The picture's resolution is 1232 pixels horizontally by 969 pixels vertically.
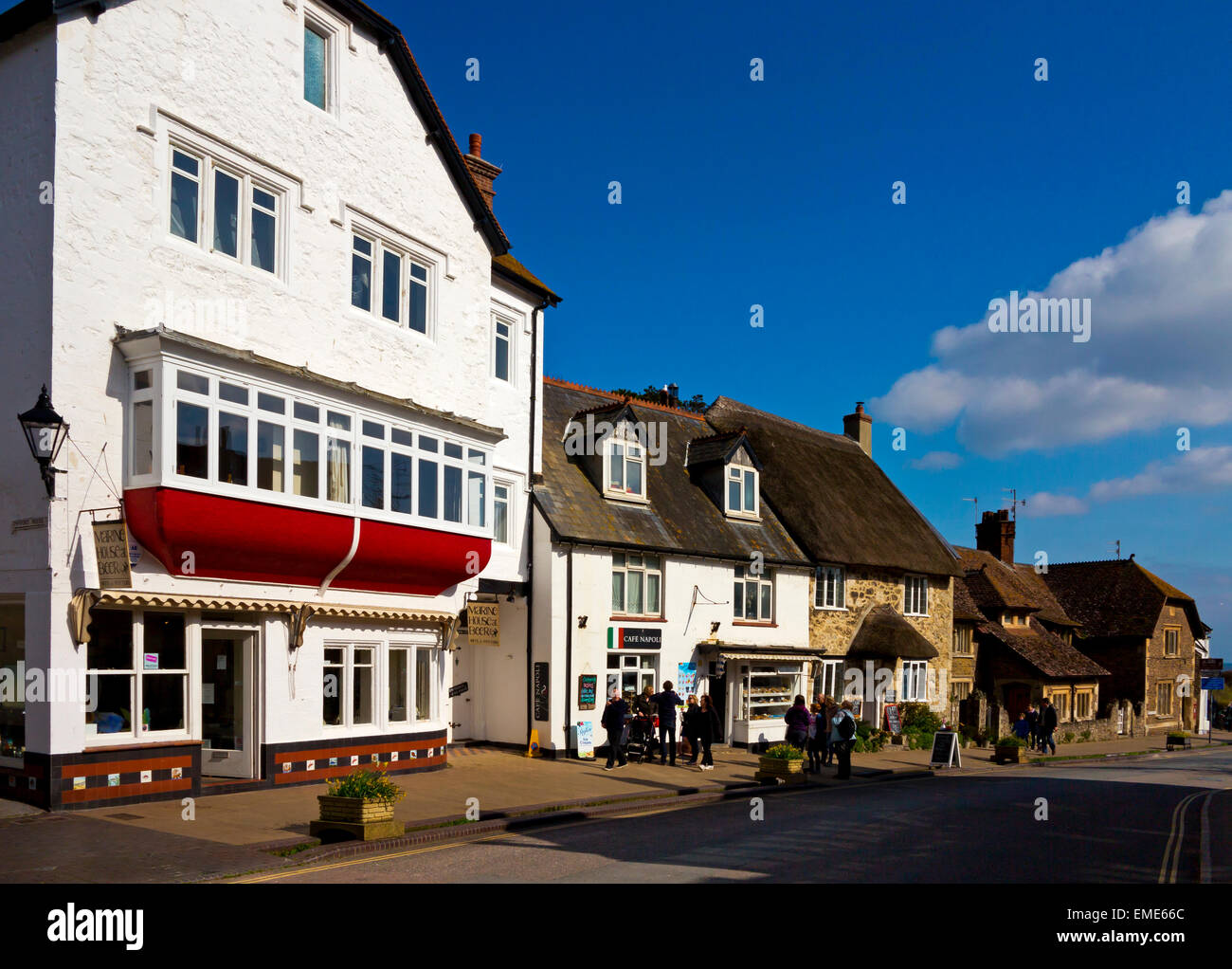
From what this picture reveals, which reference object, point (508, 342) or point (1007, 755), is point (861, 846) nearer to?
point (508, 342)

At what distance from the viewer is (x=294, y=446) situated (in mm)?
16875

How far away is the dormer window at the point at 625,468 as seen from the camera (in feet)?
87.7

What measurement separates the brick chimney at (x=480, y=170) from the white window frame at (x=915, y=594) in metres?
19.3

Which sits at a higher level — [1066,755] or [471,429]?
[471,429]

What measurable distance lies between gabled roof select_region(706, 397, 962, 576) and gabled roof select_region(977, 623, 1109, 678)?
33.9 ft

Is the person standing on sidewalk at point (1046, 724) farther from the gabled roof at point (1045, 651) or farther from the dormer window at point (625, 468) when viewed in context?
the dormer window at point (625, 468)

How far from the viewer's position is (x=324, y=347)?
18.3m

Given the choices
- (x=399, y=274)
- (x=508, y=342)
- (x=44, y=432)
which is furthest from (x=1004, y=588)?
(x=44, y=432)

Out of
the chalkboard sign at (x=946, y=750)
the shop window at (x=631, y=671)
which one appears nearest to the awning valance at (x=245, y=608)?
the shop window at (x=631, y=671)

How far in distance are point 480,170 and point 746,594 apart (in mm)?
13054

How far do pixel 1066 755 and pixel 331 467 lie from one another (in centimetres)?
2745

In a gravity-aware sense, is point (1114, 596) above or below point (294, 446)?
below

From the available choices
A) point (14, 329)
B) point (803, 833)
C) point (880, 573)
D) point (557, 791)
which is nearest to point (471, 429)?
point (557, 791)
